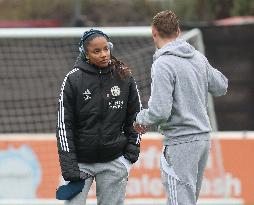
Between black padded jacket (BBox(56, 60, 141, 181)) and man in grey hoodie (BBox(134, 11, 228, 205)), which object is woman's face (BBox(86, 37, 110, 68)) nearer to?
black padded jacket (BBox(56, 60, 141, 181))

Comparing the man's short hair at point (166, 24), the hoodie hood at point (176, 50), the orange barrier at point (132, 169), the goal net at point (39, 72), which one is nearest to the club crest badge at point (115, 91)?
the hoodie hood at point (176, 50)

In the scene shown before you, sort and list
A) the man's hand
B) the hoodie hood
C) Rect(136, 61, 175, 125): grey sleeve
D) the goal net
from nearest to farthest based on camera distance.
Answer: Rect(136, 61, 175, 125): grey sleeve, the hoodie hood, the man's hand, the goal net

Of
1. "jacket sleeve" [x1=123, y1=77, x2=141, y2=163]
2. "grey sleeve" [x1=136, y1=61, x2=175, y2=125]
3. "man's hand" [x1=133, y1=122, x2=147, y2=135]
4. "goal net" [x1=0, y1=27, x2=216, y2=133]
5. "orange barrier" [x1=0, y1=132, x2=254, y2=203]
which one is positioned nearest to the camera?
"grey sleeve" [x1=136, y1=61, x2=175, y2=125]

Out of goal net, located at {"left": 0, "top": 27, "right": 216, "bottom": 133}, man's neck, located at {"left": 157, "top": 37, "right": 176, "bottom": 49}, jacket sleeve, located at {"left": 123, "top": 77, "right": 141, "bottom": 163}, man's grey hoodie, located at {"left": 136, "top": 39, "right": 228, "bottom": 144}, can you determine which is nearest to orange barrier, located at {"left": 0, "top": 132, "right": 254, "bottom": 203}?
goal net, located at {"left": 0, "top": 27, "right": 216, "bottom": 133}

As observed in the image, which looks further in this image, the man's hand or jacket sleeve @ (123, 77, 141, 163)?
jacket sleeve @ (123, 77, 141, 163)

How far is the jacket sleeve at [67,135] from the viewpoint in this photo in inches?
250

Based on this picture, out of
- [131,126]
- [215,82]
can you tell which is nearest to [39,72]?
[131,126]

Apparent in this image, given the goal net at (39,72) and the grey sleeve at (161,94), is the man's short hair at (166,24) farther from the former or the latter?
the goal net at (39,72)

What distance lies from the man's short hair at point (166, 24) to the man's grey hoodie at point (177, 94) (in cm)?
7

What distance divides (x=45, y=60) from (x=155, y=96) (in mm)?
5107

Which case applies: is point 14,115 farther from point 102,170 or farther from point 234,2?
point 234,2

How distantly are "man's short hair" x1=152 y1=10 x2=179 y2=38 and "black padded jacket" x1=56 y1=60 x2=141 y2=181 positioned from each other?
49 centimetres

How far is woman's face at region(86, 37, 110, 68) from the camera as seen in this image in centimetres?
637

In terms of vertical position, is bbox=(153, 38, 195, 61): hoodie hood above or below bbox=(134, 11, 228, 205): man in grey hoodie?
above
